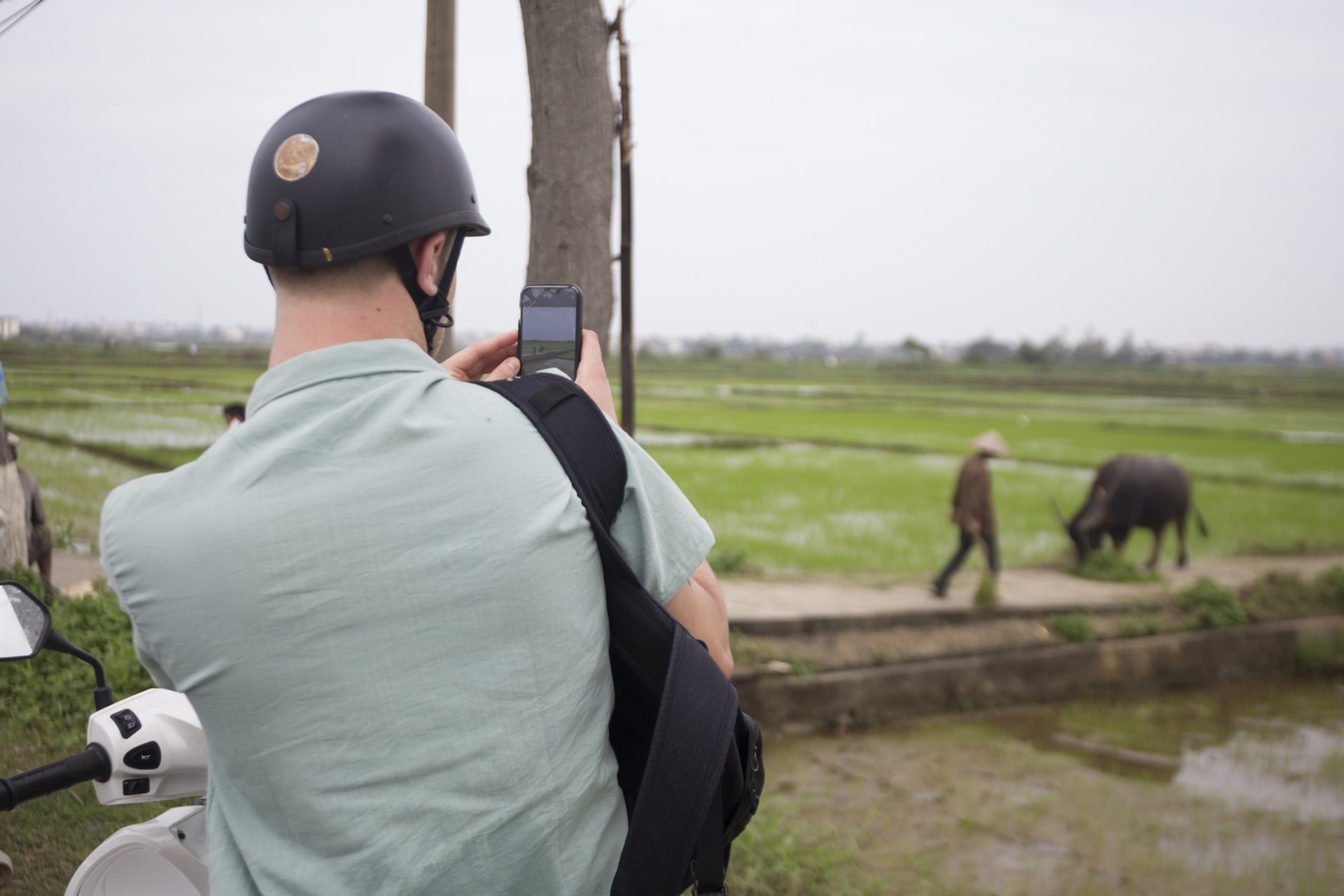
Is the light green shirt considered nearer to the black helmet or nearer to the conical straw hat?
the black helmet

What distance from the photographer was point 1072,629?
7.80 meters

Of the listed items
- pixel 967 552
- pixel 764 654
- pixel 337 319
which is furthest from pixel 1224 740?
pixel 337 319

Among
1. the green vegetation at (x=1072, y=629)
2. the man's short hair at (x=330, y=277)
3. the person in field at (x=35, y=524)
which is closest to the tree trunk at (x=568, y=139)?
the man's short hair at (x=330, y=277)

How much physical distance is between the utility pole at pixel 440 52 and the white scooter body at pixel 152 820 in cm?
274

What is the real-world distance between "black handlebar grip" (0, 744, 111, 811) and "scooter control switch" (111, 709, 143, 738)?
36mm

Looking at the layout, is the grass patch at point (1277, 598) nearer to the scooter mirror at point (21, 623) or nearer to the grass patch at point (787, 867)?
Result: the grass patch at point (787, 867)

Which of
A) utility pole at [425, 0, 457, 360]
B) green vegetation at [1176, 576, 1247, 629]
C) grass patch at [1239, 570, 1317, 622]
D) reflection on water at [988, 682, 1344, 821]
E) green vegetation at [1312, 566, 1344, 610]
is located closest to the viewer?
utility pole at [425, 0, 457, 360]

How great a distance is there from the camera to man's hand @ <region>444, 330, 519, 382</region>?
1.27 m

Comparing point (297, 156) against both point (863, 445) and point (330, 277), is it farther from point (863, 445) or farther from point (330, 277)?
point (863, 445)

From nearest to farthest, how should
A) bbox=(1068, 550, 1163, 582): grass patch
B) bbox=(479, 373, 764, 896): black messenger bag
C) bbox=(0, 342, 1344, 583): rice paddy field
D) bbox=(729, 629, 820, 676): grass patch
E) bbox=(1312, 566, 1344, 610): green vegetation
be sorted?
1. bbox=(479, 373, 764, 896): black messenger bag
2. bbox=(0, 342, 1344, 583): rice paddy field
3. bbox=(729, 629, 820, 676): grass patch
4. bbox=(1312, 566, 1344, 610): green vegetation
5. bbox=(1068, 550, 1163, 582): grass patch

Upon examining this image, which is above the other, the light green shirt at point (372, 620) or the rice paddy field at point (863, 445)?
the light green shirt at point (372, 620)

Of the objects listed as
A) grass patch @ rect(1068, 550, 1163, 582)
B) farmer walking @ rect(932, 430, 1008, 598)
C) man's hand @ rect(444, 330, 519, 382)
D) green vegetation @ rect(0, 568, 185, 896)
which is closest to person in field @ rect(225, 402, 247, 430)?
green vegetation @ rect(0, 568, 185, 896)

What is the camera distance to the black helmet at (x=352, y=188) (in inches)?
39.8

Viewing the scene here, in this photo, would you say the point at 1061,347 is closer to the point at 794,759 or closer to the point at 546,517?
the point at 794,759
